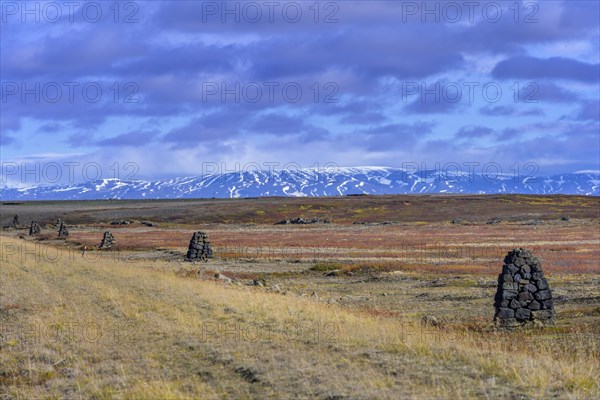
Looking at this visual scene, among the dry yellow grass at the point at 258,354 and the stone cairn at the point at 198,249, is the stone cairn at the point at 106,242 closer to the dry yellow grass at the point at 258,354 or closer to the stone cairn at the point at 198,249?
the stone cairn at the point at 198,249

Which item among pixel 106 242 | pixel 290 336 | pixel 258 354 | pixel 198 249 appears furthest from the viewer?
pixel 106 242

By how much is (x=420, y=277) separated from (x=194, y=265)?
16.6 metres

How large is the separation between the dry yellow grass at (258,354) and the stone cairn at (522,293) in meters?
1.50

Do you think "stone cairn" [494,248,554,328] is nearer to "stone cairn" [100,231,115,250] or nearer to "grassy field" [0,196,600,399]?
"grassy field" [0,196,600,399]

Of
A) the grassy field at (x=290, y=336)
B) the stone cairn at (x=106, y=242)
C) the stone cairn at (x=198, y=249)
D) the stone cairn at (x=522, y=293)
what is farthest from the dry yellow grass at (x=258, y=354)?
the stone cairn at (x=106, y=242)

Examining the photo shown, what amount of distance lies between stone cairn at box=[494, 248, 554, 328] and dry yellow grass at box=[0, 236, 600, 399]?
4.91 ft

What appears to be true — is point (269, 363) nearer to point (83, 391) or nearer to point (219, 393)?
point (219, 393)

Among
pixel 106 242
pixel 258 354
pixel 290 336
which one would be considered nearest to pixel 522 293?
pixel 290 336

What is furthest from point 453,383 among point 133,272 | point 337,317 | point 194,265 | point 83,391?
point 194,265

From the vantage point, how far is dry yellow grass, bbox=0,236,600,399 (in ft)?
45.3

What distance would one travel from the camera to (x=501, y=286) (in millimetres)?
24500

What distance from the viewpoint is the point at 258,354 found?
17.1m

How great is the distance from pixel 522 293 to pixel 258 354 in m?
10.7

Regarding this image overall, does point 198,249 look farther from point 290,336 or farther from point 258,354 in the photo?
point 258,354
